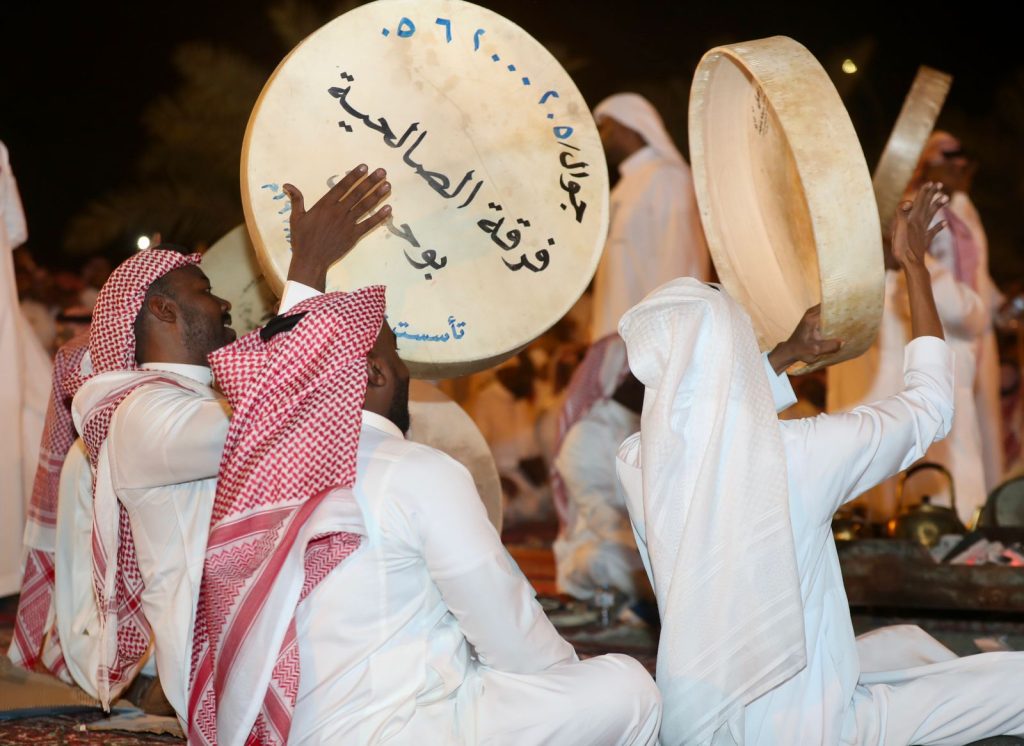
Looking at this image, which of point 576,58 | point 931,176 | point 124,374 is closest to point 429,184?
point 124,374

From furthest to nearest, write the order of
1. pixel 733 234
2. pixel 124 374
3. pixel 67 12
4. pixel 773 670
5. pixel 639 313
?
1. pixel 67 12
2. pixel 733 234
3. pixel 124 374
4. pixel 639 313
5. pixel 773 670

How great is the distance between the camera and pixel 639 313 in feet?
8.24

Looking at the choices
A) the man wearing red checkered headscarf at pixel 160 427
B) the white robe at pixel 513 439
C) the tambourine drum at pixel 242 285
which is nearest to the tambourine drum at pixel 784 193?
the man wearing red checkered headscarf at pixel 160 427

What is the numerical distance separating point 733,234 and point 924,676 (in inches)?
47.3

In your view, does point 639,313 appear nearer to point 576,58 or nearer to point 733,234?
point 733,234

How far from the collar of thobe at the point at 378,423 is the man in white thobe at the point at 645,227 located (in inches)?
147

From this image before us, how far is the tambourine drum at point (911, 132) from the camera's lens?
3117mm

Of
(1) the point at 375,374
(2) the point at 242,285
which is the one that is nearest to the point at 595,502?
(2) the point at 242,285

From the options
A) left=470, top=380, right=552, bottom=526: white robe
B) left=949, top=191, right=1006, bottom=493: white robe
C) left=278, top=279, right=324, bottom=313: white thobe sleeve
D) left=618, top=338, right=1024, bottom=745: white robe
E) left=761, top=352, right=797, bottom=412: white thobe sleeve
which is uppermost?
left=278, top=279, right=324, bottom=313: white thobe sleeve

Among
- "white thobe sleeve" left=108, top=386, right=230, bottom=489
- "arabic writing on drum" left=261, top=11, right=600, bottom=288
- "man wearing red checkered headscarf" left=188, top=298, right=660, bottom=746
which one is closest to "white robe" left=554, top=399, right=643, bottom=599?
"arabic writing on drum" left=261, top=11, right=600, bottom=288

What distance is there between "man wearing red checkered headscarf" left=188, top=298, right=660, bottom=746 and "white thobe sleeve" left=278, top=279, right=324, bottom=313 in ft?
0.97

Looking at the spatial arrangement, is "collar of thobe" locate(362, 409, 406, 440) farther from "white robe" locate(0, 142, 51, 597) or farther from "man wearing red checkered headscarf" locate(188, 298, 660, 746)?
"white robe" locate(0, 142, 51, 597)

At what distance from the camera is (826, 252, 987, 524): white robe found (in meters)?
5.79

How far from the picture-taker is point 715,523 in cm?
236
